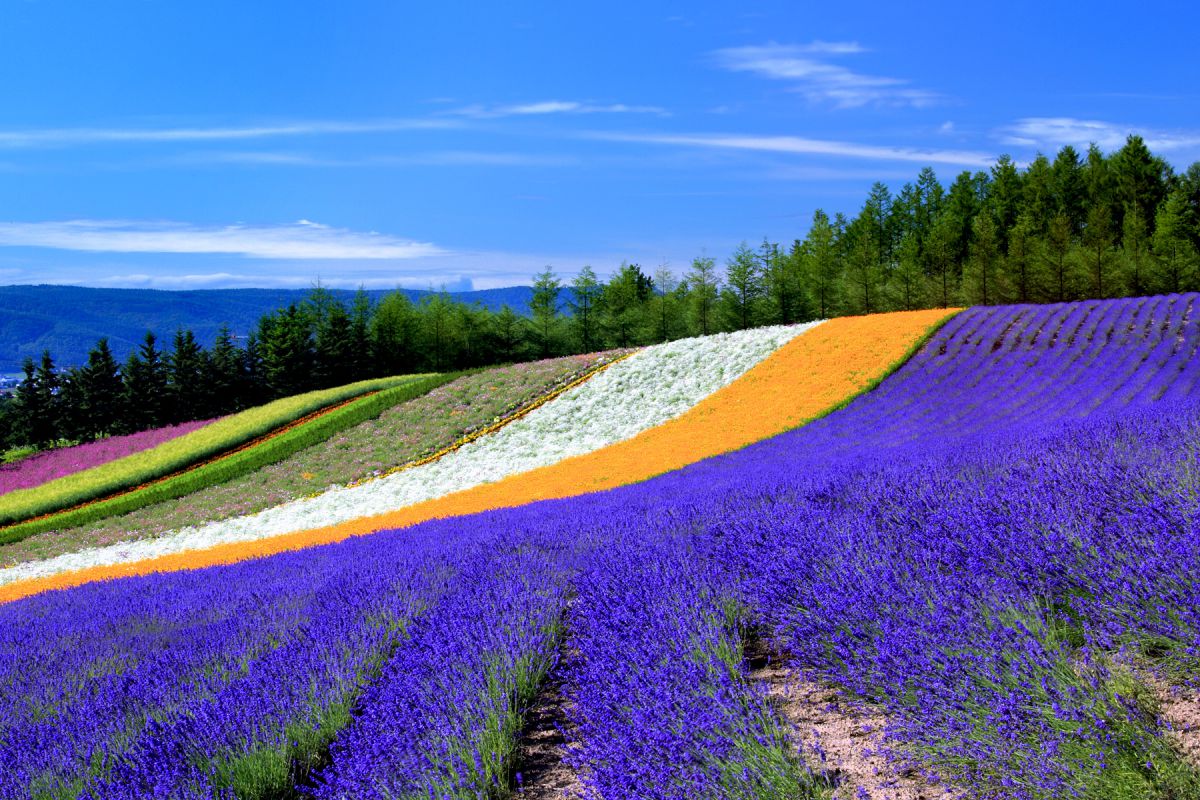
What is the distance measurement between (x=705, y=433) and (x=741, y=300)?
1421 inches

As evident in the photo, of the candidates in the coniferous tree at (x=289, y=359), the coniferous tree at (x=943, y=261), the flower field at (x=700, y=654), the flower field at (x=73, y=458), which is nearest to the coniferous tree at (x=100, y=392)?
the coniferous tree at (x=289, y=359)

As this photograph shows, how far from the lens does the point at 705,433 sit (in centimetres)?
2042

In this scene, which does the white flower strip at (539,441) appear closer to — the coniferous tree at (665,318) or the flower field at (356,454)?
the flower field at (356,454)

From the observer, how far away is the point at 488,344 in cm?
6406

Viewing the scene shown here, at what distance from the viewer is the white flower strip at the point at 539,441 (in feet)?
63.2

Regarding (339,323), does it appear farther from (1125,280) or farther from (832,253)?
(1125,280)

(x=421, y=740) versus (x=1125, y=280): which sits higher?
(x=1125, y=280)

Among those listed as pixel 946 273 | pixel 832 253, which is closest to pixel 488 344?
pixel 832 253

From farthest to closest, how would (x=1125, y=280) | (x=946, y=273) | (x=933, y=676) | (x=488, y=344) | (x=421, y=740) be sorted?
1. (x=488, y=344)
2. (x=946, y=273)
3. (x=1125, y=280)
4. (x=421, y=740)
5. (x=933, y=676)

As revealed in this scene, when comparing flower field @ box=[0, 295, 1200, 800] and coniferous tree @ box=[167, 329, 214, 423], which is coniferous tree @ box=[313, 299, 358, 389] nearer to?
coniferous tree @ box=[167, 329, 214, 423]

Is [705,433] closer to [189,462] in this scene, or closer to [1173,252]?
[189,462]

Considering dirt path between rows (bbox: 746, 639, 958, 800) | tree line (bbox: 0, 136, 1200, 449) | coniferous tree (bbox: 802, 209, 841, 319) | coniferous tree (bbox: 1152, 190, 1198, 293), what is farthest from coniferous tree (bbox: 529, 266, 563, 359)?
dirt path between rows (bbox: 746, 639, 958, 800)

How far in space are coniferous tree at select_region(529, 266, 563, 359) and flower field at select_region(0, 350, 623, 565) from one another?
98.8 ft

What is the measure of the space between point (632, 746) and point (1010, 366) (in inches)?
856
